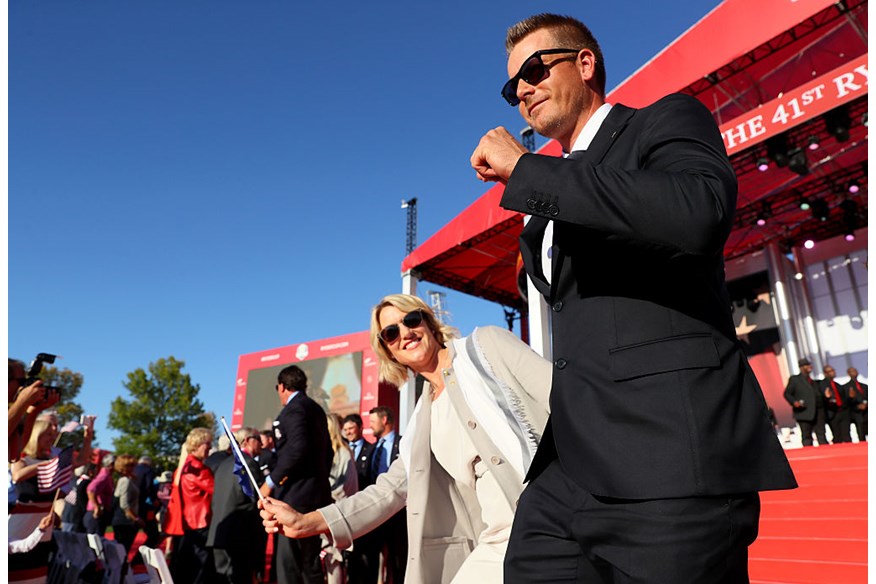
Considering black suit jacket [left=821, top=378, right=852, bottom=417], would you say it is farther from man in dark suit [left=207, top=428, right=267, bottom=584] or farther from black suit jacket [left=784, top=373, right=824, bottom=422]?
man in dark suit [left=207, top=428, right=267, bottom=584]

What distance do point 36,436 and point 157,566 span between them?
1.49 meters

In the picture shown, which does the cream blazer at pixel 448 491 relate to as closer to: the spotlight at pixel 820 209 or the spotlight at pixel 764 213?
the spotlight at pixel 820 209

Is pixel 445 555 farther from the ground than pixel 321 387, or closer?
closer

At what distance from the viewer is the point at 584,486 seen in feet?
3.71

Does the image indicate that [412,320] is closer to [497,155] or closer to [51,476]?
[497,155]

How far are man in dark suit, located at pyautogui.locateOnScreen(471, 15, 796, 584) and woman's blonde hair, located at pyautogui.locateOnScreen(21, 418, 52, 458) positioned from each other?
4963mm

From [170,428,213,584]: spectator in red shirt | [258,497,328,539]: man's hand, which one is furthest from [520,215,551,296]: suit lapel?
[170,428,213,584]: spectator in red shirt

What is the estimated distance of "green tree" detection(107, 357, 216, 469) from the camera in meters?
31.8

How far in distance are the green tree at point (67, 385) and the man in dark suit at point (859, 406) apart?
37151 mm

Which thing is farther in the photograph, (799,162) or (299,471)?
(799,162)

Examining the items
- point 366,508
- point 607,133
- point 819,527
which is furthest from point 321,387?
point 607,133

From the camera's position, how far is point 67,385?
1484 inches

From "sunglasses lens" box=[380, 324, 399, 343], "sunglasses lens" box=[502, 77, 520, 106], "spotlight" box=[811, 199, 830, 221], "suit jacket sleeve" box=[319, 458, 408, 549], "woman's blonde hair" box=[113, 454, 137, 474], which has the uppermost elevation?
"spotlight" box=[811, 199, 830, 221]

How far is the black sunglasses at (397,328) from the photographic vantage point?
118 inches
